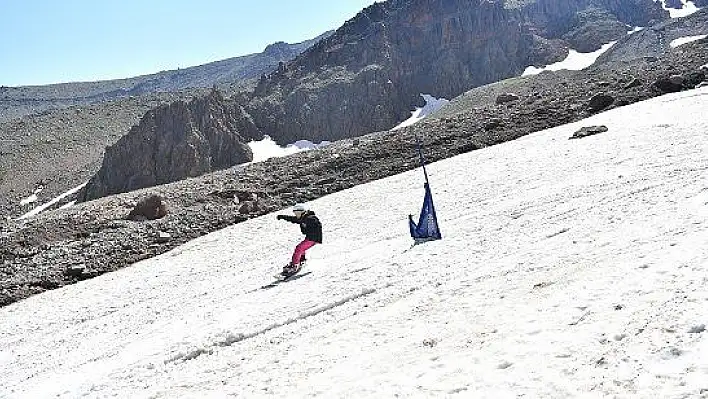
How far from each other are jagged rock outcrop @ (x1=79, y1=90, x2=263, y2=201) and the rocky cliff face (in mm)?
16449

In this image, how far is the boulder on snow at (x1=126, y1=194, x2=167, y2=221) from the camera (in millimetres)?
33750

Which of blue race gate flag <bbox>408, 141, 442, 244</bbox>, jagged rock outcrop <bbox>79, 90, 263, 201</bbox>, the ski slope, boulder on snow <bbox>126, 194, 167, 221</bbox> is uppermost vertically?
jagged rock outcrop <bbox>79, 90, 263, 201</bbox>

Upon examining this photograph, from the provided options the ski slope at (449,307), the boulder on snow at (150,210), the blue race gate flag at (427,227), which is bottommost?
the ski slope at (449,307)

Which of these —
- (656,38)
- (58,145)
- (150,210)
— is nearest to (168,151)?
(150,210)

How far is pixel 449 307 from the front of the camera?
9773 millimetres

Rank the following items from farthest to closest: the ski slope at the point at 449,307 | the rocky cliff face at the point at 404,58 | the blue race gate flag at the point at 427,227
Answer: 1. the rocky cliff face at the point at 404,58
2. the blue race gate flag at the point at 427,227
3. the ski slope at the point at 449,307

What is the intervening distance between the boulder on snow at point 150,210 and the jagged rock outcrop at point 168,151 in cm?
5654

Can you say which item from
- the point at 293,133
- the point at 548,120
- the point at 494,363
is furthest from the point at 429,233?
the point at 293,133

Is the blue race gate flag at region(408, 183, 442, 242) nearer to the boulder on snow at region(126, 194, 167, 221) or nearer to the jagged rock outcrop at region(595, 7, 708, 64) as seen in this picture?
the boulder on snow at region(126, 194, 167, 221)

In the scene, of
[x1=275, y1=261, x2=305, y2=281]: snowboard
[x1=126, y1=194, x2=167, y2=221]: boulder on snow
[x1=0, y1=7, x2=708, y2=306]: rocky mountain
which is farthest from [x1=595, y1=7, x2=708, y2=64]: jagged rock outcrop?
[x1=275, y1=261, x2=305, y2=281]: snowboard

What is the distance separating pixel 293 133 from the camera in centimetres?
11512

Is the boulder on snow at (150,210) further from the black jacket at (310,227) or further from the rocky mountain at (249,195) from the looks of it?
the black jacket at (310,227)

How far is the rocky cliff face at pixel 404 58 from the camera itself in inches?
4670

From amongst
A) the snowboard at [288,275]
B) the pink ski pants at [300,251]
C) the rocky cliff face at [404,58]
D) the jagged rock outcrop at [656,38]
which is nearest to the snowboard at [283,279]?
the snowboard at [288,275]
